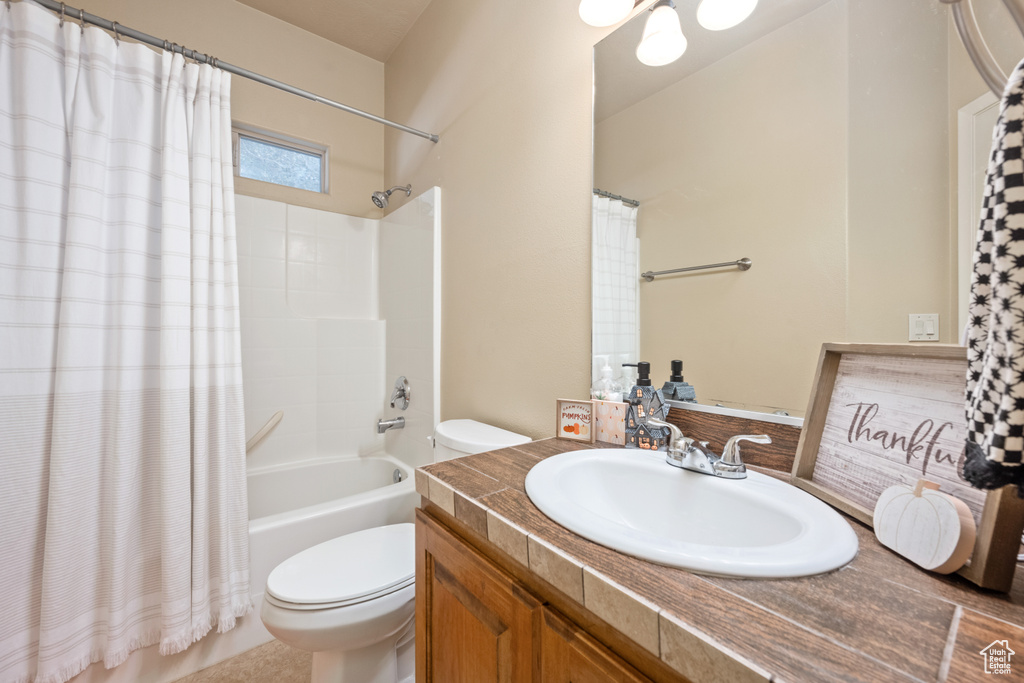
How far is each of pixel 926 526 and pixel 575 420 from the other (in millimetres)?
677

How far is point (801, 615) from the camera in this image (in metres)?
0.38

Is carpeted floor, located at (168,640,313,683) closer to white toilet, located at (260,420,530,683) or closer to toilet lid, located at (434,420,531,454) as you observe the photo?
white toilet, located at (260,420,530,683)

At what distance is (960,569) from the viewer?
0.42m

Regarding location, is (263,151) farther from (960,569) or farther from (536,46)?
(960,569)

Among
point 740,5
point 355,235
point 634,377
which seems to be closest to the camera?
point 740,5

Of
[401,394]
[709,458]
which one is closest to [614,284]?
[709,458]

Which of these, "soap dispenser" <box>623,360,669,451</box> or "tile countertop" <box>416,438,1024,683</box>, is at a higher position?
"soap dispenser" <box>623,360,669,451</box>

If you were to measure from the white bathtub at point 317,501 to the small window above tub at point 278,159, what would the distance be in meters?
1.51

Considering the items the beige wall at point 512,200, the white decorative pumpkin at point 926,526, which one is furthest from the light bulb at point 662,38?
the white decorative pumpkin at point 926,526

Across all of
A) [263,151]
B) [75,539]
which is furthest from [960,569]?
[263,151]

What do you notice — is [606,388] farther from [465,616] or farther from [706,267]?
[465,616]

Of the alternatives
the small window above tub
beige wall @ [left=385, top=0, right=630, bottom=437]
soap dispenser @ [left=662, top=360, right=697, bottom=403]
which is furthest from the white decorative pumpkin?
the small window above tub

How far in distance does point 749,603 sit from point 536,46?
150 cm

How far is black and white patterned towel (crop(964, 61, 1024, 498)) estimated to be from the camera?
0.35m
